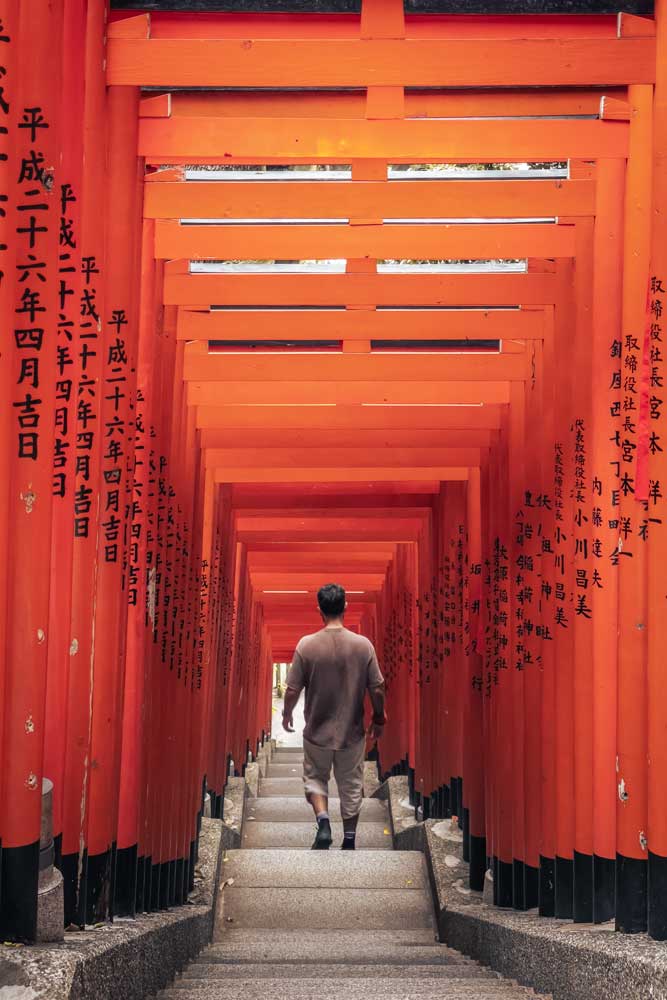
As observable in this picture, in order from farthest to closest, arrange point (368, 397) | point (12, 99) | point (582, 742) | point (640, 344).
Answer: point (368, 397) → point (582, 742) → point (640, 344) → point (12, 99)

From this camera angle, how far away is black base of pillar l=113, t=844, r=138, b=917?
6.16 meters

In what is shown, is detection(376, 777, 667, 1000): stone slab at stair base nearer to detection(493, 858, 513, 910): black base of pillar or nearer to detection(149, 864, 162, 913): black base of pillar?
detection(493, 858, 513, 910): black base of pillar

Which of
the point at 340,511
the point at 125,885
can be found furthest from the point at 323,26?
the point at 340,511

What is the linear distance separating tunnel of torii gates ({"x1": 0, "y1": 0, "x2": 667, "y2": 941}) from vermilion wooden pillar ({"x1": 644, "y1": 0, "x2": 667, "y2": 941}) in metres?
0.01

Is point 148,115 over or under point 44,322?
over

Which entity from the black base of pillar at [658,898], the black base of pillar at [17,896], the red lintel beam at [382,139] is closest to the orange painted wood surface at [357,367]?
the red lintel beam at [382,139]

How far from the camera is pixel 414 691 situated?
15.5 metres

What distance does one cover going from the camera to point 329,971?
618 cm

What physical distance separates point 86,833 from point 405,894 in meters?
4.47

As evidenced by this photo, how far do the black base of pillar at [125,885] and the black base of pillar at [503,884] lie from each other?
2.46 metres

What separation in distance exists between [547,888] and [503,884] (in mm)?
1157

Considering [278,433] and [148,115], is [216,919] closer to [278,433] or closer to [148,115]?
[278,433]

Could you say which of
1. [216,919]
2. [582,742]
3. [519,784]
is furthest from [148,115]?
[216,919]

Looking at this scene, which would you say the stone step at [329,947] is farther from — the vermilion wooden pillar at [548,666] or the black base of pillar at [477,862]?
the vermilion wooden pillar at [548,666]
